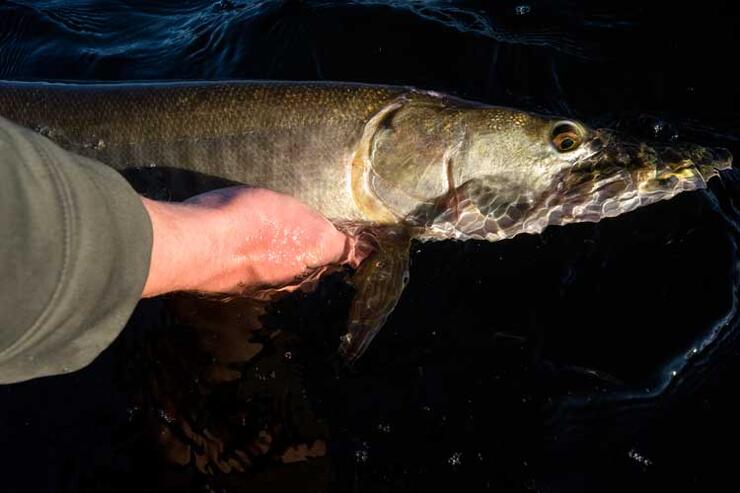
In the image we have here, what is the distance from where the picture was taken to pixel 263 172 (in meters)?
3.29

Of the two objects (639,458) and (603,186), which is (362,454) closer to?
(639,458)

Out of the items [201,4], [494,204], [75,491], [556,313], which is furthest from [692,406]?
[201,4]

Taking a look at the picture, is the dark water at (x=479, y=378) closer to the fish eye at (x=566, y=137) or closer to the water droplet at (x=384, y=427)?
the water droplet at (x=384, y=427)

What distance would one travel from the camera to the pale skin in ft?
8.11

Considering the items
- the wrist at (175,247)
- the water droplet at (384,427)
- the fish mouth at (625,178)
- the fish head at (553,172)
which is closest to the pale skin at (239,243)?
the wrist at (175,247)

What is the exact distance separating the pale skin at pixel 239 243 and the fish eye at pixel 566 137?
1011 millimetres

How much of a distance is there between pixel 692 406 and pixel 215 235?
209 cm

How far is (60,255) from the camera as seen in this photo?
176 cm

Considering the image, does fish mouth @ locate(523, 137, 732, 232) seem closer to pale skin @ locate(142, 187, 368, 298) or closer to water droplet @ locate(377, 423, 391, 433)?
pale skin @ locate(142, 187, 368, 298)

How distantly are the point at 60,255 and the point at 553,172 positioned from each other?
6.80ft

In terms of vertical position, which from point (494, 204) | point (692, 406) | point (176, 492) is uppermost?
point (494, 204)

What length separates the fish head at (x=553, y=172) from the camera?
9.87 ft

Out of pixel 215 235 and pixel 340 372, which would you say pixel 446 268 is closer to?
pixel 340 372

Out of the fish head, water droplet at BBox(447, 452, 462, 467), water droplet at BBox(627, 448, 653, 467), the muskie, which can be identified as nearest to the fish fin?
the muskie
